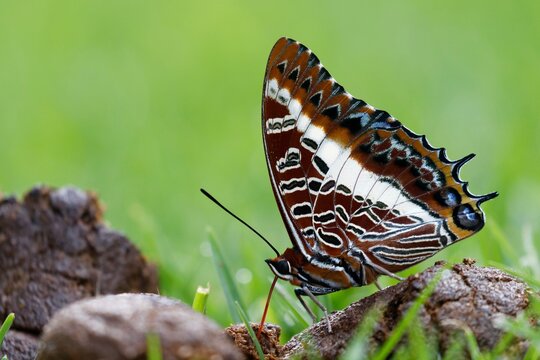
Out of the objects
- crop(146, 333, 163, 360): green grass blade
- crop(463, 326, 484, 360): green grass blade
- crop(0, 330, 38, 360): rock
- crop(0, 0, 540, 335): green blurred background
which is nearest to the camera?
crop(146, 333, 163, 360): green grass blade

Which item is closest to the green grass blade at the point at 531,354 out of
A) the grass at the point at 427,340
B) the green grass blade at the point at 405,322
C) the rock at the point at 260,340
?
the grass at the point at 427,340

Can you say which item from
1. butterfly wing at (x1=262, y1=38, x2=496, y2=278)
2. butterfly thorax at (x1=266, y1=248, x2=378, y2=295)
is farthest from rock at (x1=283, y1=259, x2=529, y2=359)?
butterfly wing at (x1=262, y1=38, x2=496, y2=278)

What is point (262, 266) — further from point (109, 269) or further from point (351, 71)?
point (351, 71)

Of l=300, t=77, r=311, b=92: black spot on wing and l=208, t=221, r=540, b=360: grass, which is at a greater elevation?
l=300, t=77, r=311, b=92: black spot on wing

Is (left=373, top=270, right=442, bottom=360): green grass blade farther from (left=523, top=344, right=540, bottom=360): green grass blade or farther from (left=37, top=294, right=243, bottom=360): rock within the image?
(left=37, top=294, right=243, bottom=360): rock

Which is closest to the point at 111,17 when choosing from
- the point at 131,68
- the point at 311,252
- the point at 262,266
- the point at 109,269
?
the point at 131,68
